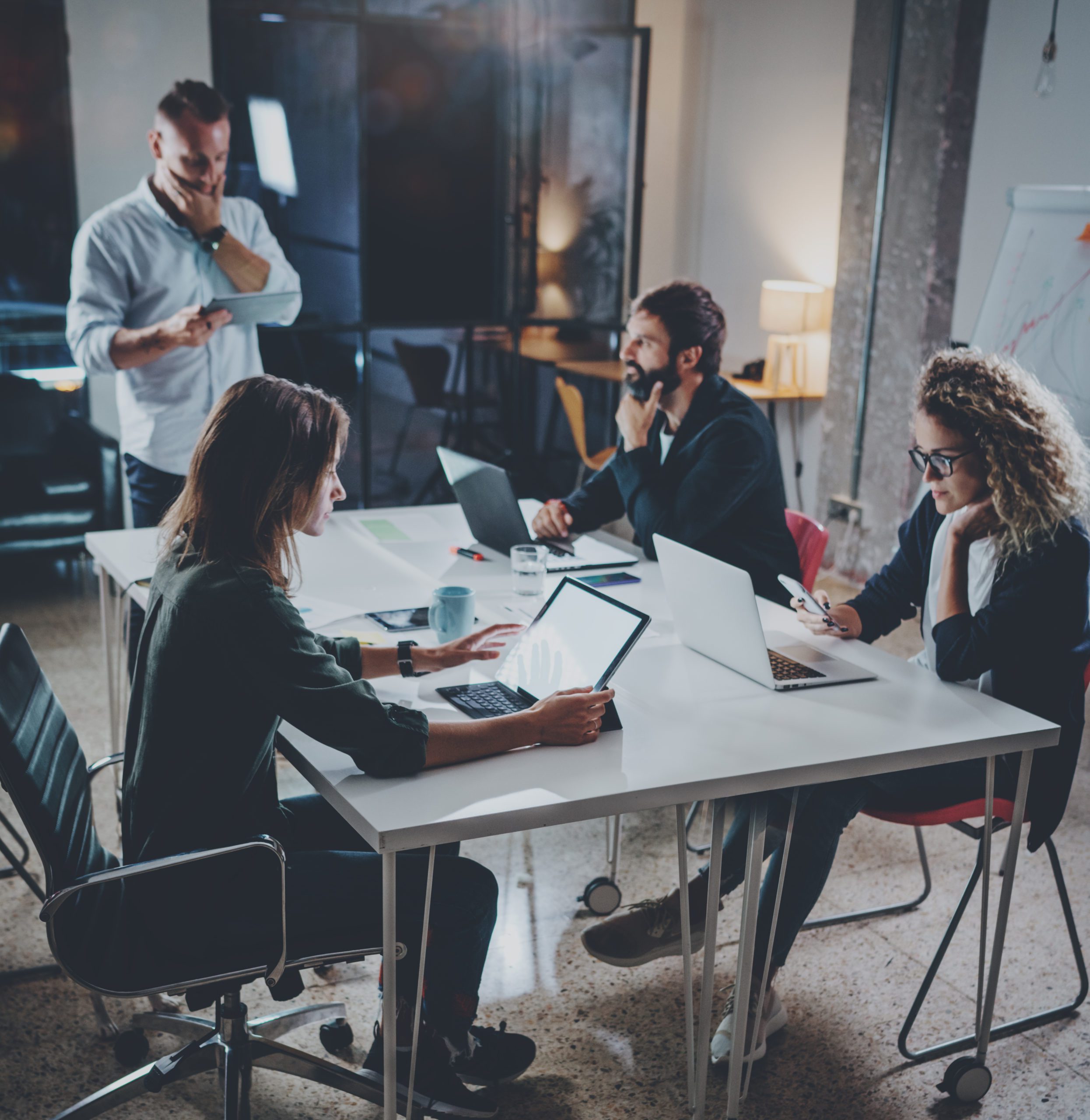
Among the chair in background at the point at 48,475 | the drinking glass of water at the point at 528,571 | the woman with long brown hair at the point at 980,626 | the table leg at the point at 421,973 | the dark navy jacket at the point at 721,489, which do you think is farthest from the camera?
the chair in background at the point at 48,475

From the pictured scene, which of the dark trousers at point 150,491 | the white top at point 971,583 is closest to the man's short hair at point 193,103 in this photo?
the dark trousers at point 150,491

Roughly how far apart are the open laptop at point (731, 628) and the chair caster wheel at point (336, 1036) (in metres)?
0.93

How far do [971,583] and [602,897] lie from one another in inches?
40.7

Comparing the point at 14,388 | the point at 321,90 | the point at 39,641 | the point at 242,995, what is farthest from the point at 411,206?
the point at 242,995

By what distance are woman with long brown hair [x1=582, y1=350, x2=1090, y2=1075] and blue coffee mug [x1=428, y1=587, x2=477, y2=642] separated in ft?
1.97

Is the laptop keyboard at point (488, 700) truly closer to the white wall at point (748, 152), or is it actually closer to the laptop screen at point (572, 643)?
the laptop screen at point (572, 643)

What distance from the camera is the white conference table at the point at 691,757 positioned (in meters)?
1.52

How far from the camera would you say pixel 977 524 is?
2.03 meters

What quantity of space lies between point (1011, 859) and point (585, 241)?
4727mm

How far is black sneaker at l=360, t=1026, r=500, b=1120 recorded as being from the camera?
70.3 inches

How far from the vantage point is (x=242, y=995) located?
219 cm

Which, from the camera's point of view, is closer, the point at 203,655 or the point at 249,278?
the point at 203,655

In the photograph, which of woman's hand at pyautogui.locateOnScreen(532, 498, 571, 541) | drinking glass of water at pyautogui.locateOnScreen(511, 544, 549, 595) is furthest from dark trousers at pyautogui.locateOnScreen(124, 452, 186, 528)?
drinking glass of water at pyautogui.locateOnScreen(511, 544, 549, 595)

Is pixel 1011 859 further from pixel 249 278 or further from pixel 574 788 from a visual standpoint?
pixel 249 278
